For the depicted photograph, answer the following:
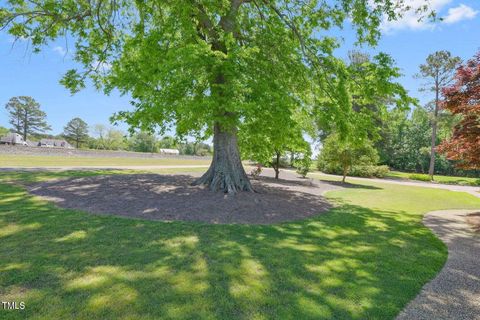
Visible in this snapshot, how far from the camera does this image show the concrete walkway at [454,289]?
3205 millimetres

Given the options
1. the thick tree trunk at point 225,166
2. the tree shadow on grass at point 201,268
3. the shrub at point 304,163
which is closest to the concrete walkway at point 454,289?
the tree shadow on grass at point 201,268

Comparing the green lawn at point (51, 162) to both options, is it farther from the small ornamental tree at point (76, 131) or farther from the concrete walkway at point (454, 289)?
the small ornamental tree at point (76, 131)

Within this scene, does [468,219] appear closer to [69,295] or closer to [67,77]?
[69,295]

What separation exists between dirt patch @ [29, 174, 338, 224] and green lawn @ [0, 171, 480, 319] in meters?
0.64

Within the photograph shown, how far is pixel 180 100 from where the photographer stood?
8.39m

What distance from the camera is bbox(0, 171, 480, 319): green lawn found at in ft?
9.90

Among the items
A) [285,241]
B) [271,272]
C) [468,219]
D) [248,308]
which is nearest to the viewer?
[248,308]

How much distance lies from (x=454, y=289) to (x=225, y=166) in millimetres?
7313

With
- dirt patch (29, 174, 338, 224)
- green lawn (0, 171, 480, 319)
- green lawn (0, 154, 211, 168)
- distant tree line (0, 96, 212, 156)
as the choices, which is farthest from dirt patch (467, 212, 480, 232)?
distant tree line (0, 96, 212, 156)

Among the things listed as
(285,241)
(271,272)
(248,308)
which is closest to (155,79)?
(285,241)

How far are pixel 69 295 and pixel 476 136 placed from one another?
9860 mm

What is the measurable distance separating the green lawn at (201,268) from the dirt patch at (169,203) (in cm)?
64

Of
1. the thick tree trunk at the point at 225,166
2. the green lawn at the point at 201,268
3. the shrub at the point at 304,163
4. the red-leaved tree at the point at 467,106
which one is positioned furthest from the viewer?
the shrub at the point at 304,163

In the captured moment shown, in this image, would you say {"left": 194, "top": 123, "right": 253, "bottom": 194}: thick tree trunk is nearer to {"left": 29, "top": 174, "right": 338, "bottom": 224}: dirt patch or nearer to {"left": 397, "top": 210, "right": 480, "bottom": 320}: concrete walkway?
{"left": 29, "top": 174, "right": 338, "bottom": 224}: dirt patch
